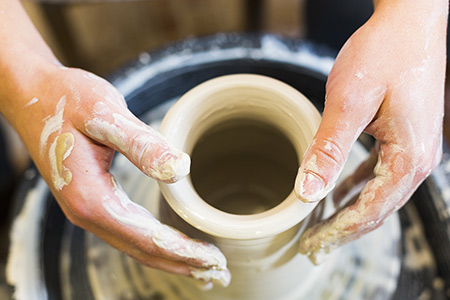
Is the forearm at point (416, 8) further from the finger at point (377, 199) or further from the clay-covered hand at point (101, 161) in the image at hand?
the clay-covered hand at point (101, 161)

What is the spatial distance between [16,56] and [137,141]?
14.3 inches

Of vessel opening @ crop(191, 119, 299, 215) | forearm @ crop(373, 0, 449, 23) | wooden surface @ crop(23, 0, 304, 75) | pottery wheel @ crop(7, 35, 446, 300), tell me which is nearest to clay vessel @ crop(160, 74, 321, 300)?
vessel opening @ crop(191, 119, 299, 215)

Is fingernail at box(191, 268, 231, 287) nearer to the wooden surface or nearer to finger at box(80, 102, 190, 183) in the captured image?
finger at box(80, 102, 190, 183)

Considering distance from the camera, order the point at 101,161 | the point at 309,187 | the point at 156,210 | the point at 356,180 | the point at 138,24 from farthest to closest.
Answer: the point at 138,24 < the point at 156,210 < the point at 356,180 < the point at 101,161 < the point at 309,187

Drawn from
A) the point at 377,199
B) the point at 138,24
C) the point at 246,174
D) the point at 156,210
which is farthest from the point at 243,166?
the point at 138,24

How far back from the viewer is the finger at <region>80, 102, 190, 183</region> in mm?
703

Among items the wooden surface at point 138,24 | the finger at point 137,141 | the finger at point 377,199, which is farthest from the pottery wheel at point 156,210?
the wooden surface at point 138,24

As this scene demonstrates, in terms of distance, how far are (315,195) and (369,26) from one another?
13.8 inches

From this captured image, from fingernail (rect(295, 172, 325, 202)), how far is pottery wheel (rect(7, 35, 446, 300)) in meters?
0.38

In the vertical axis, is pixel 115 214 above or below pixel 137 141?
below

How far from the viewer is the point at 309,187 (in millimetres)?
691

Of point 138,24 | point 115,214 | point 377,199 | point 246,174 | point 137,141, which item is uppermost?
point 137,141

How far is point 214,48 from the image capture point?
127 centimetres

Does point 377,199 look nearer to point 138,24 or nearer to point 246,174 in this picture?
point 246,174
